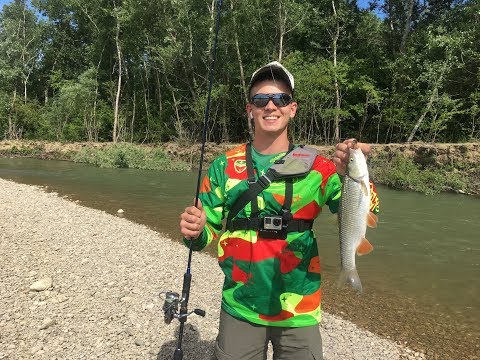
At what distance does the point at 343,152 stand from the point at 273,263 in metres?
0.89

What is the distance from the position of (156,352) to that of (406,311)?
14.6 feet

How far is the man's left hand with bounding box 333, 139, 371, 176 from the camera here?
2713 mm

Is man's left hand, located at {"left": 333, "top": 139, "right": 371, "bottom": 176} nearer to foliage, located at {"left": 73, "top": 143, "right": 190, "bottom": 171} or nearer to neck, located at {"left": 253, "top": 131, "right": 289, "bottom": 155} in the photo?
neck, located at {"left": 253, "top": 131, "right": 289, "bottom": 155}

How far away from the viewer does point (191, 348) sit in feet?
16.6

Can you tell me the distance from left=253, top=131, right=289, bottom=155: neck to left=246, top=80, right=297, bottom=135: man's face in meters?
0.03

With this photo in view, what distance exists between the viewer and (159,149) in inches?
1395

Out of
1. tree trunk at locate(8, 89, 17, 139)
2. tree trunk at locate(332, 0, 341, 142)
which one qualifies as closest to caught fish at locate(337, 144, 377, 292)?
tree trunk at locate(332, 0, 341, 142)

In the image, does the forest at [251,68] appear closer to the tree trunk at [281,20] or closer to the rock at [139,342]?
the tree trunk at [281,20]

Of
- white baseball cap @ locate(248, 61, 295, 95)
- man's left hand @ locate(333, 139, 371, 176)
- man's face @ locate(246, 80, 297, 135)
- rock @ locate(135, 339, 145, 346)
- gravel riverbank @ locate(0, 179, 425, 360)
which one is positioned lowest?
gravel riverbank @ locate(0, 179, 425, 360)

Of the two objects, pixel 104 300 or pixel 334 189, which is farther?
pixel 104 300

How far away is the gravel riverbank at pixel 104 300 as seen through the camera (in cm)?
506

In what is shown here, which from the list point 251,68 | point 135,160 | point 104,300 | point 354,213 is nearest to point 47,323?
point 104,300

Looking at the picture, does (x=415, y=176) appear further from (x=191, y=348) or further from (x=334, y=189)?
(x=334, y=189)

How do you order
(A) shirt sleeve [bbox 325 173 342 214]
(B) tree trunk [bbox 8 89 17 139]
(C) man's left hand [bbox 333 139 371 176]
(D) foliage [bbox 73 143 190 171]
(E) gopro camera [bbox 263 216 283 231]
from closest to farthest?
(E) gopro camera [bbox 263 216 283 231]
(C) man's left hand [bbox 333 139 371 176]
(A) shirt sleeve [bbox 325 173 342 214]
(D) foliage [bbox 73 143 190 171]
(B) tree trunk [bbox 8 89 17 139]
